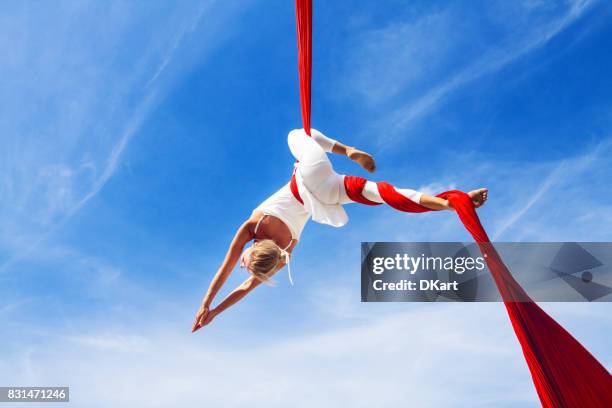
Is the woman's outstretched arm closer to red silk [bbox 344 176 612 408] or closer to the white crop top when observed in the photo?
the white crop top

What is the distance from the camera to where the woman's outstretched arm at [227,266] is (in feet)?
17.6

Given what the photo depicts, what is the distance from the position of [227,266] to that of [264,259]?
1.18 ft

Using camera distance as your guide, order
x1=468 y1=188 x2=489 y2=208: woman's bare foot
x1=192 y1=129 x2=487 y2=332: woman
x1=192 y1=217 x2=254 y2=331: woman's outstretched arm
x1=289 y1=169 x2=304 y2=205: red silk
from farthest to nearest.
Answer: x1=289 y1=169 x2=304 y2=205: red silk
x1=192 y1=217 x2=254 y2=331: woman's outstretched arm
x1=192 y1=129 x2=487 y2=332: woman
x1=468 y1=188 x2=489 y2=208: woman's bare foot

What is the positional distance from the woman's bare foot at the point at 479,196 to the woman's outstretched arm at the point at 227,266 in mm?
1992

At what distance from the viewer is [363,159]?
17.3 ft

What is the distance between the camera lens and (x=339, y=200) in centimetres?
532

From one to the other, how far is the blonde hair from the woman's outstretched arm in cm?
16

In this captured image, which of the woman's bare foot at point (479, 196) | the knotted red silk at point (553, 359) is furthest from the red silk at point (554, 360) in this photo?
the woman's bare foot at point (479, 196)

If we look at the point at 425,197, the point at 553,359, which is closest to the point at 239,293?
the point at 425,197

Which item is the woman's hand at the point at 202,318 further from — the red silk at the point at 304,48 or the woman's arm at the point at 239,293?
the red silk at the point at 304,48

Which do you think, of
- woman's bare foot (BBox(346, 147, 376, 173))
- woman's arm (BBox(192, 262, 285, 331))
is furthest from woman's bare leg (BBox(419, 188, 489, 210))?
woman's arm (BBox(192, 262, 285, 331))

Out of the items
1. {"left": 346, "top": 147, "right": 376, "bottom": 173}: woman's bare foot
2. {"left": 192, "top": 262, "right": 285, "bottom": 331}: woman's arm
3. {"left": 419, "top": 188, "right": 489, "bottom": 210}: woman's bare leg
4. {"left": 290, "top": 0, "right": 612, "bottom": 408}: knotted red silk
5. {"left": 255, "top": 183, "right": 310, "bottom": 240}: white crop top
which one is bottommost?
{"left": 290, "top": 0, "right": 612, "bottom": 408}: knotted red silk

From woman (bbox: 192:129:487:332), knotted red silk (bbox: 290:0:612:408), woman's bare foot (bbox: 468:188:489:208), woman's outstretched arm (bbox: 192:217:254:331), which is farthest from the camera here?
woman's outstretched arm (bbox: 192:217:254:331)

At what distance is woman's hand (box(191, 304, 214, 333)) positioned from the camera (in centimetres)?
542
